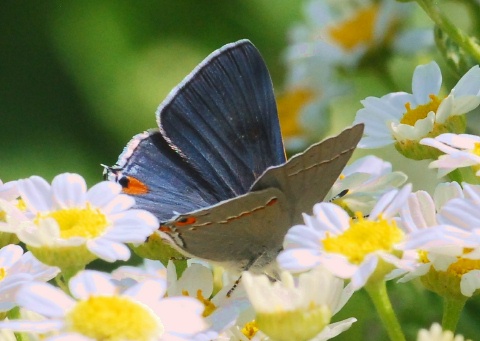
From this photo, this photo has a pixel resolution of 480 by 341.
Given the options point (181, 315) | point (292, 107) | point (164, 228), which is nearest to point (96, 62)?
point (292, 107)

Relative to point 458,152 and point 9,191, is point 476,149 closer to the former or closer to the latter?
point 458,152

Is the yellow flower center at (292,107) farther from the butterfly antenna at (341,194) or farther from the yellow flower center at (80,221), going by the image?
the yellow flower center at (80,221)

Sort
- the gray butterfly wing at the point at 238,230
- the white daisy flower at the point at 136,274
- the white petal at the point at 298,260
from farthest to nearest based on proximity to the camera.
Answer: the gray butterfly wing at the point at 238,230 → the white daisy flower at the point at 136,274 → the white petal at the point at 298,260

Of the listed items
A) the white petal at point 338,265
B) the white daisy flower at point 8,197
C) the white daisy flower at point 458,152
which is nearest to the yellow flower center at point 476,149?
the white daisy flower at point 458,152

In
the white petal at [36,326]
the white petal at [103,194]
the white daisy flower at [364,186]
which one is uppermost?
the white petal at [103,194]

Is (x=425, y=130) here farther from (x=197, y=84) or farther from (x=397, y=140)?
(x=197, y=84)

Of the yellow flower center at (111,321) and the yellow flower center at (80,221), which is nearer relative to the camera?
the yellow flower center at (111,321)

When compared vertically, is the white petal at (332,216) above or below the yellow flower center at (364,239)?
above

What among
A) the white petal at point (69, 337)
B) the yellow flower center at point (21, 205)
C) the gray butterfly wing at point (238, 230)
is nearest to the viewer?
the white petal at point (69, 337)

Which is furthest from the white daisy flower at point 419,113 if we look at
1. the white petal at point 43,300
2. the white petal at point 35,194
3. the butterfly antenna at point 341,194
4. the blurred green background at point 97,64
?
the blurred green background at point 97,64
